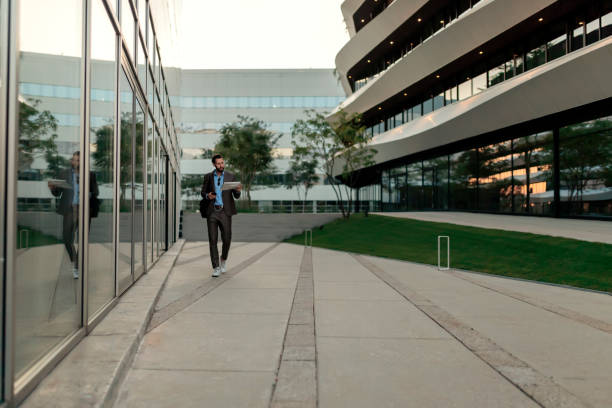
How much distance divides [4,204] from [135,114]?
483 cm

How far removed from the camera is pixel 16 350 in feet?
8.46

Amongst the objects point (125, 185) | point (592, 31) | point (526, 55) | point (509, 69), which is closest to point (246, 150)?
point (509, 69)

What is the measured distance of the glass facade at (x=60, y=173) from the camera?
238 centimetres

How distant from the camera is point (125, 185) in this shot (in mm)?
6027

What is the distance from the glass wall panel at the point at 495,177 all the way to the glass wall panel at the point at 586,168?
320 cm

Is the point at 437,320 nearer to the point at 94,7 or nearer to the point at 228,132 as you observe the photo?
the point at 94,7

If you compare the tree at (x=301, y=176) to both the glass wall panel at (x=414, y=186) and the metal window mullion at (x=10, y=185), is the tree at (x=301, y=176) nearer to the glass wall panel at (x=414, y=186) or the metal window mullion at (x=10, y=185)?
the glass wall panel at (x=414, y=186)

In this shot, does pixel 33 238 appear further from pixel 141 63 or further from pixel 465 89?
pixel 465 89

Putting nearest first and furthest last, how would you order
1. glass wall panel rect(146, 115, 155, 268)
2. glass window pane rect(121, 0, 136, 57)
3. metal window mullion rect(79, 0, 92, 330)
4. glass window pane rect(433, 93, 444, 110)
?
metal window mullion rect(79, 0, 92, 330)
glass window pane rect(121, 0, 136, 57)
glass wall panel rect(146, 115, 155, 268)
glass window pane rect(433, 93, 444, 110)

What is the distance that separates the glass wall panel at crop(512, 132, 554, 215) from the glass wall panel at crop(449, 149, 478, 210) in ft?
10.1

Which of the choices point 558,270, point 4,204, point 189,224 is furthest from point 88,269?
point 189,224

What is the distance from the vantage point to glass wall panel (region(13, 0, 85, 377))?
2.58 metres

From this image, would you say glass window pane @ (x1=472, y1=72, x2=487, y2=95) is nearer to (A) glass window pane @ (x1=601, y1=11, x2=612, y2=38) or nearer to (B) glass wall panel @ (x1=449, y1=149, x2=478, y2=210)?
(B) glass wall panel @ (x1=449, y1=149, x2=478, y2=210)

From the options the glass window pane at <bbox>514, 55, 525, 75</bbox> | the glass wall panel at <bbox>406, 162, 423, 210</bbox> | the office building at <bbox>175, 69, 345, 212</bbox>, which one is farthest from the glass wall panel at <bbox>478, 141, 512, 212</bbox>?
the office building at <bbox>175, 69, 345, 212</bbox>
